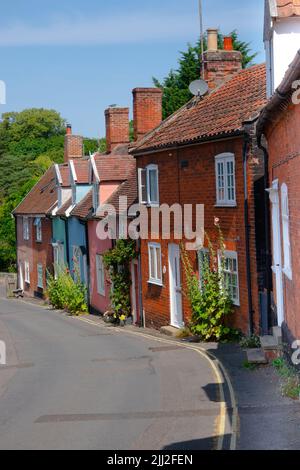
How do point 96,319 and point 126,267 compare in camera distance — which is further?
point 96,319

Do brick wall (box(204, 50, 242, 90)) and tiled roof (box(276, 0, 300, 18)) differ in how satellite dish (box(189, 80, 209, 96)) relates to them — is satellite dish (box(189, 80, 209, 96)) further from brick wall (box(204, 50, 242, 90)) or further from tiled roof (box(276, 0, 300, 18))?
tiled roof (box(276, 0, 300, 18))

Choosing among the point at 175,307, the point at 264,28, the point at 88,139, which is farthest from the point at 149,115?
the point at 88,139

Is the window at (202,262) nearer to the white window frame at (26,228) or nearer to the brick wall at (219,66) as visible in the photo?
the brick wall at (219,66)

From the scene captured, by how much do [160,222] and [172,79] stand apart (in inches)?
1221

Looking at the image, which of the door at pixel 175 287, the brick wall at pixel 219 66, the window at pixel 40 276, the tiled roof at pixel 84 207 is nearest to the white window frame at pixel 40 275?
the window at pixel 40 276

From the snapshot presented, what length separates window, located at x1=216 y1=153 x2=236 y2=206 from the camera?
62.5ft

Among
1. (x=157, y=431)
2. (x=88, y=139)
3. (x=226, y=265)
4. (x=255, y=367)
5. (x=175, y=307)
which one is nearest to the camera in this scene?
(x=157, y=431)

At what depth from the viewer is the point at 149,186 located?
2516 centimetres

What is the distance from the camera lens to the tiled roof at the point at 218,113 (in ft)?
63.2

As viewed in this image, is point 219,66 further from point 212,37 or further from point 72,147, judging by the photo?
point 72,147

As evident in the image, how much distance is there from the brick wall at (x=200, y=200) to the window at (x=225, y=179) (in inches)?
7.4

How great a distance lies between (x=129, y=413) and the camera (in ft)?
39.3

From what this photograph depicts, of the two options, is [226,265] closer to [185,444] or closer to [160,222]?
[160,222]
